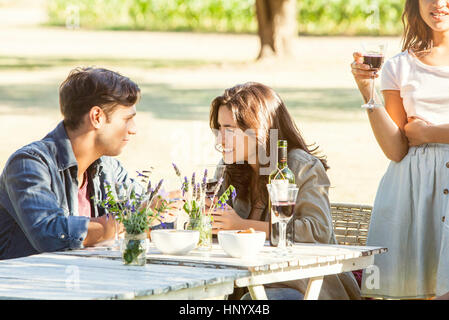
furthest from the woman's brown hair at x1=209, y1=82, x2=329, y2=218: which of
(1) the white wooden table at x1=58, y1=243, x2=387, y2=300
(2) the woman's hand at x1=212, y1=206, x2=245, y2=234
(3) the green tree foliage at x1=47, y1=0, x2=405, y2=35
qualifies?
(3) the green tree foliage at x1=47, y1=0, x2=405, y2=35

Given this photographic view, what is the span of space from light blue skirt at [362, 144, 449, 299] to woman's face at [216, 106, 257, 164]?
2.25 feet

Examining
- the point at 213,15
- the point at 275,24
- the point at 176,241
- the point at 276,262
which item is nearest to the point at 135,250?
the point at 176,241

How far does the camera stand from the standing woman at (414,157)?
407cm

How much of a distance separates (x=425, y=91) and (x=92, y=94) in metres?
1.53

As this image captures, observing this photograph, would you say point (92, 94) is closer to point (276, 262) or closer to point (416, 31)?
point (276, 262)

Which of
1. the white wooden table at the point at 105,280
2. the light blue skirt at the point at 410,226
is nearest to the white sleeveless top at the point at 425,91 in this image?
the light blue skirt at the point at 410,226

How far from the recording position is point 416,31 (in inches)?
167

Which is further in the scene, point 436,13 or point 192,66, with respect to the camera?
point 192,66

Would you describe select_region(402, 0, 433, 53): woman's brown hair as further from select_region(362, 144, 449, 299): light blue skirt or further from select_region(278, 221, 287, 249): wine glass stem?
select_region(278, 221, 287, 249): wine glass stem

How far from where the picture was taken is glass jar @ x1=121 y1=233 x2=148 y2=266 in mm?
3232

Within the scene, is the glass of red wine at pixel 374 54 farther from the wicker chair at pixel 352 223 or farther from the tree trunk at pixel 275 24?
the tree trunk at pixel 275 24

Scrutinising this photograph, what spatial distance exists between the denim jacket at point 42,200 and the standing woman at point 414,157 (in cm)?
135
